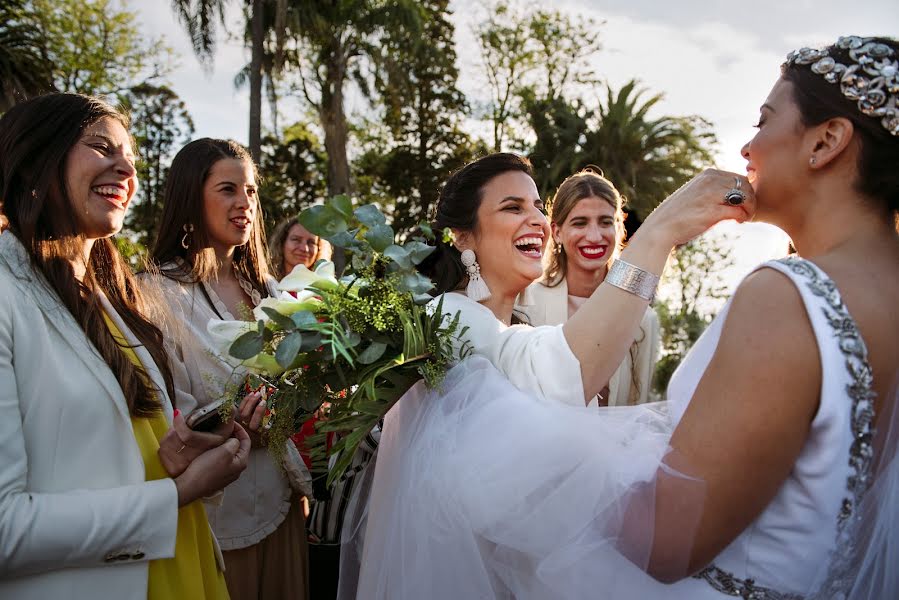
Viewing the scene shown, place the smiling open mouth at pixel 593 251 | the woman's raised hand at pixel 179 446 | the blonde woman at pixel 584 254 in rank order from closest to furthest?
1. the woman's raised hand at pixel 179 446
2. the blonde woman at pixel 584 254
3. the smiling open mouth at pixel 593 251

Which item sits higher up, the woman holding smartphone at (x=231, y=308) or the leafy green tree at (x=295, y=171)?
the leafy green tree at (x=295, y=171)

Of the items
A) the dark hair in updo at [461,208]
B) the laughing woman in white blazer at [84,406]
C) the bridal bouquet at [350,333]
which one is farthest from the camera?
the dark hair in updo at [461,208]

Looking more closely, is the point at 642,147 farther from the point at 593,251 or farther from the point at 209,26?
the point at 593,251

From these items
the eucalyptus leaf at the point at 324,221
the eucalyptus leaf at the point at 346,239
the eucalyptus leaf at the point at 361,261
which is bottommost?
the eucalyptus leaf at the point at 361,261

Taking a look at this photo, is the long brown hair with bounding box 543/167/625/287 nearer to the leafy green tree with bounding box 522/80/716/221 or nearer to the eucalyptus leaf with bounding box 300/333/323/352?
the eucalyptus leaf with bounding box 300/333/323/352

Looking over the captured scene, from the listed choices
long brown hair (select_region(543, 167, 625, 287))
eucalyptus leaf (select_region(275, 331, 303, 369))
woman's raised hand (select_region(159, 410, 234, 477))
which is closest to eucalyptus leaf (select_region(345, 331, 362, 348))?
eucalyptus leaf (select_region(275, 331, 303, 369))

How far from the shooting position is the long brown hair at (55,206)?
2.06 metres

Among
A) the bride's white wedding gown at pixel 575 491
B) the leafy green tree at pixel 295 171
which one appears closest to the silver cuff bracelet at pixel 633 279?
the bride's white wedding gown at pixel 575 491

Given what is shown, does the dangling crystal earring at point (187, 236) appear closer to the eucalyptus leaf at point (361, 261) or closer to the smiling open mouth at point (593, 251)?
the eucalyptus leaf at point (361, 261)

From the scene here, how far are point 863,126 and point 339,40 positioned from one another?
77.2ft

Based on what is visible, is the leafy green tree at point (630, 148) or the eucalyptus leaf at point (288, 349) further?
the leafy green tree at point (630, 148)

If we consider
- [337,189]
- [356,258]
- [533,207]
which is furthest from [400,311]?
[337,189]

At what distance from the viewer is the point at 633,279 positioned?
2.09 m

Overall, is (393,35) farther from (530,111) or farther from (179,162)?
(179,162)
